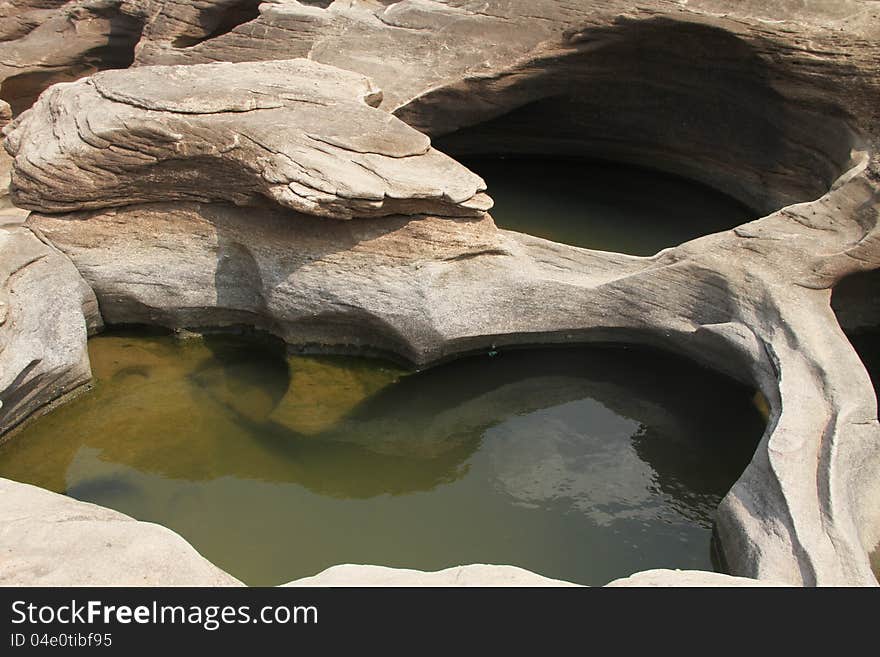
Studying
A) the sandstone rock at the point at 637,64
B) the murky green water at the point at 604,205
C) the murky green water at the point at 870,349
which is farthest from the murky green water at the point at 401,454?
the sandstone rock at the point at 637,64

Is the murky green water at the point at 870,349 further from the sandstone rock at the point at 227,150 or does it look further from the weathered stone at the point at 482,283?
the sandstone rock at the point at 227,150

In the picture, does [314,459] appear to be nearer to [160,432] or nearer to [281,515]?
[281,515]

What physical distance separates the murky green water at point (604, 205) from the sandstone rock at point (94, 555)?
542 cm

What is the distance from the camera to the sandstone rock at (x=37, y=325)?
5562 millimetres

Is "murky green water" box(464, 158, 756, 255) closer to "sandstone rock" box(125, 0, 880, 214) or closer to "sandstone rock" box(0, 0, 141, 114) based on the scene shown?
"sandstone rock" box(125, 0, 880, 214)

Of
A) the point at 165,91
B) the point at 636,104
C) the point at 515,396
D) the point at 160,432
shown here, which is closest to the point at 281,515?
the point at 160,432

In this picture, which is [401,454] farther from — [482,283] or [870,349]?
[870,349]

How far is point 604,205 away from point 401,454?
4.19 m

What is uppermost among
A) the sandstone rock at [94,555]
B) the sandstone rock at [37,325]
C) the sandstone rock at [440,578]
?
the sandstone rock at [440,578]

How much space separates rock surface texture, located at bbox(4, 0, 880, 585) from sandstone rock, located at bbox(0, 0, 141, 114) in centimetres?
368

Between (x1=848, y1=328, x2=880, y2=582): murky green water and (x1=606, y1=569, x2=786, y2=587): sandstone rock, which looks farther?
(x1=848, y1=328, x2=880, y2=582): murky green water

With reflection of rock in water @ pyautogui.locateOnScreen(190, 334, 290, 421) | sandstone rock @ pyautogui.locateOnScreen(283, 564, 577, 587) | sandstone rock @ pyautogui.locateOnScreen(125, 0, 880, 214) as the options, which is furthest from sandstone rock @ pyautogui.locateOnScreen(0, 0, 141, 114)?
sandstone rock @ pyautogui.locateOnScreen(283, 564, 577, 587)

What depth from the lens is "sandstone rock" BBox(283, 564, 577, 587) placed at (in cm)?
347
